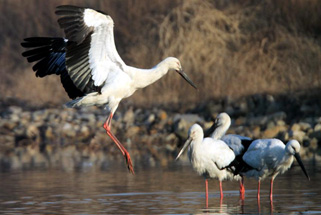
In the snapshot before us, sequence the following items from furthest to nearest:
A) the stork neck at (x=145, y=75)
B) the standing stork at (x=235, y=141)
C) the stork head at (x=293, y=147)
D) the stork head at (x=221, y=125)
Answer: the stork head at (x=221, y=125) → the stork neck at (x=145, y=75) → the standing stork at (x=235, y=141) → the stork head at (x=293, y=147)

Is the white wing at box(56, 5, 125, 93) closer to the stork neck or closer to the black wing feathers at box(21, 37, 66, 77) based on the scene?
the stork neck

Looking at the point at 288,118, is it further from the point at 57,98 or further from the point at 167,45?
the point at 57,98

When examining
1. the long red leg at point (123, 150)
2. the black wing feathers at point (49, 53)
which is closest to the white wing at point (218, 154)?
the long red leg at point (123, 150)

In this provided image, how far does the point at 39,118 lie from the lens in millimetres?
21391

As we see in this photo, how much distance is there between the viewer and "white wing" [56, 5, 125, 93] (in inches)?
442

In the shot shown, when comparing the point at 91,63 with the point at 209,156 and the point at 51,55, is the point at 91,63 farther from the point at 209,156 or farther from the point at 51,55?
the point at 209,156

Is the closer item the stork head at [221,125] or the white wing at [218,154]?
the white wing at [218,154]

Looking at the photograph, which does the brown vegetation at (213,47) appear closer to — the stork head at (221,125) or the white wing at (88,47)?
the stork head at (221,125)

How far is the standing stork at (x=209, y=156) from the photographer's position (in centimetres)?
1141

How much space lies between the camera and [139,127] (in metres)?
20.4

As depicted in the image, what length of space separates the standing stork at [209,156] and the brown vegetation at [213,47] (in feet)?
31.7

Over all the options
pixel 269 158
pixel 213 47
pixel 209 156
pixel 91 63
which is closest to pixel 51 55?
pixel 91 63

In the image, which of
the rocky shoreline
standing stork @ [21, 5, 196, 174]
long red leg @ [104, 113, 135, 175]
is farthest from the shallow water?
the rocky shoreline

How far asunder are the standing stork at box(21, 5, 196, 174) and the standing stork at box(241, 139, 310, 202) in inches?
75.4
